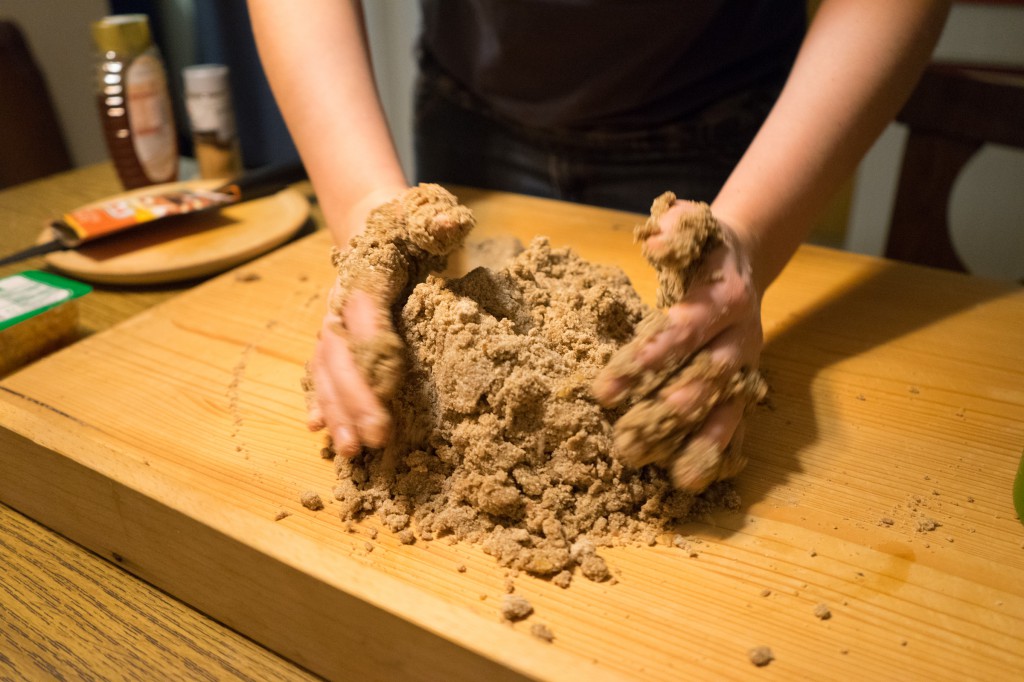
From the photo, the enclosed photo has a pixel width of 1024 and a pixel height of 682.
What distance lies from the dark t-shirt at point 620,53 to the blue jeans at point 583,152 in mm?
27

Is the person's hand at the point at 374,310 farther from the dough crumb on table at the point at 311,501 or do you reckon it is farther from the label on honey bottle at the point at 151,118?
the label on honey bottle at the point at 151,118

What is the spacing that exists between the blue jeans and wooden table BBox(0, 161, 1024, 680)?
1.03 feet

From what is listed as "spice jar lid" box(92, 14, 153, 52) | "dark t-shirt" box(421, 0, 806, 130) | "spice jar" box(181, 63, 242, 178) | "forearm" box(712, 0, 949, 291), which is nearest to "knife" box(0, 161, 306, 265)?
"spice jar" box(181, 63, 242, 178)

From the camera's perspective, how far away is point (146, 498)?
0.67 metres

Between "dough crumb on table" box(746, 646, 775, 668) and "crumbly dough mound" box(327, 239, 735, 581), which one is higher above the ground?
"crumbly dough mound" box(327, 239, 735, 581)

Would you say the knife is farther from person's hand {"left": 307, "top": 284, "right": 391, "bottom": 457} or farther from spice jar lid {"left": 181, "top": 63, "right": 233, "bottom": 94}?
person's hand {"left": 307, "top": 284, "right": 391, "bottom": 457}

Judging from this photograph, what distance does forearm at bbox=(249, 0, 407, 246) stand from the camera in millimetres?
915

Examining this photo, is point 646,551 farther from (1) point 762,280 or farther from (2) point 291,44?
(2) point 291,44

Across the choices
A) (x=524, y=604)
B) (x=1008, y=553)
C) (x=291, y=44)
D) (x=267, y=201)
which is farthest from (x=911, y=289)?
(x=267, y=201)

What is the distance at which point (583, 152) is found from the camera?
1256mm

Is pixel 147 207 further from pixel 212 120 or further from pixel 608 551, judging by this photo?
pixel 608 551

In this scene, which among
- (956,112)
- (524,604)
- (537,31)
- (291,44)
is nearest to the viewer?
(524,604)

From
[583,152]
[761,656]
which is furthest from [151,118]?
[761,656]

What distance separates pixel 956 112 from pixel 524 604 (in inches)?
56.8
